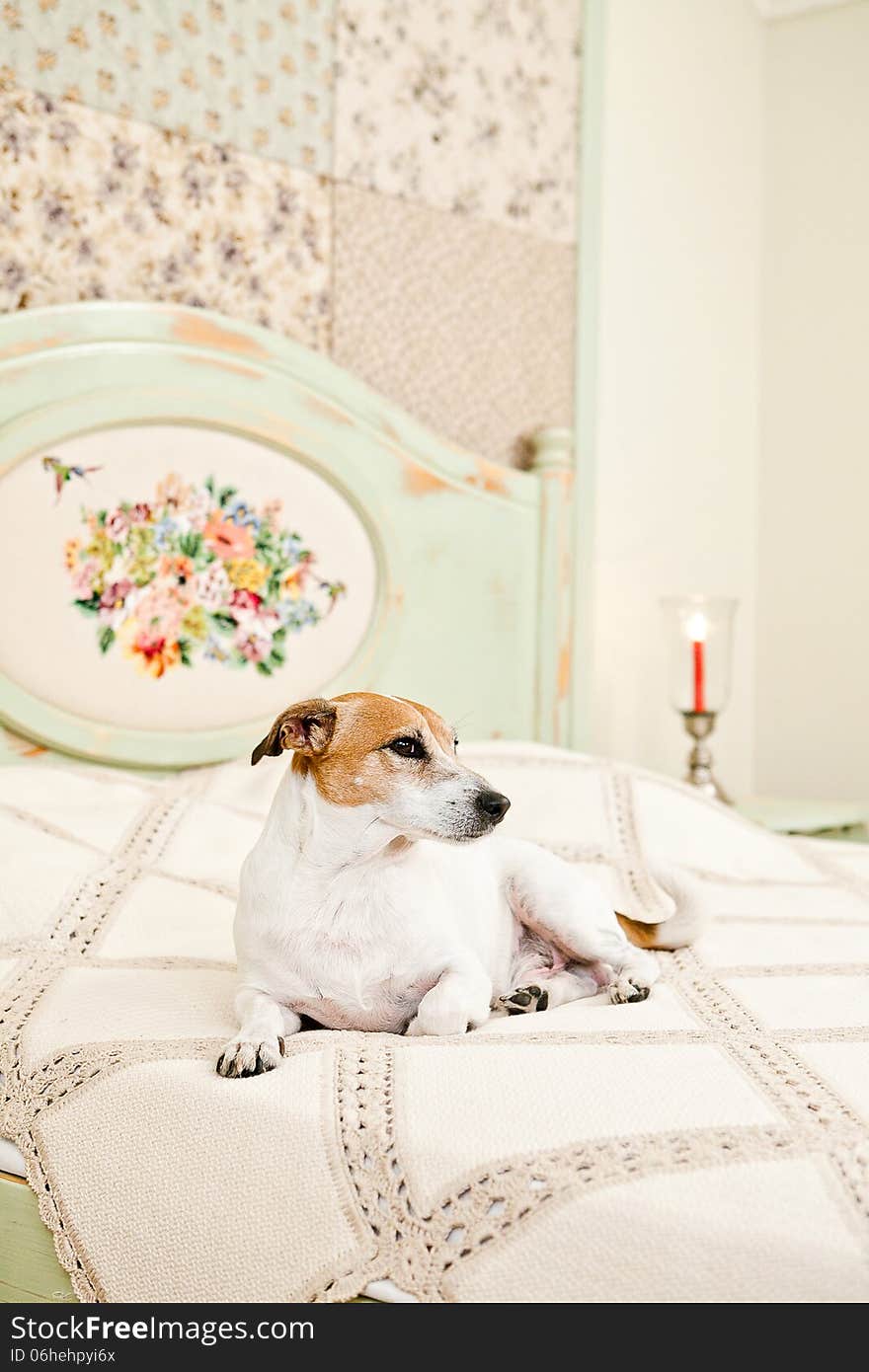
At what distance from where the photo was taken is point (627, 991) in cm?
140

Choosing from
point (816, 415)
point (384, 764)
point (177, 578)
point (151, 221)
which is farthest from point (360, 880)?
point (816, 415)

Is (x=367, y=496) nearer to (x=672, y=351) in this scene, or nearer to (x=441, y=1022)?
(x=672, y=351)

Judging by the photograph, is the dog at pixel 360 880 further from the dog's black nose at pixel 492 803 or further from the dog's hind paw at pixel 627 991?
the dog's hind paw at pixel 627 991

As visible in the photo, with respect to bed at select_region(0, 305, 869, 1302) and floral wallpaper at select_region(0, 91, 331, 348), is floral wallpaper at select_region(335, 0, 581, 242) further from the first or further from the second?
bed at select_region(0, 305, 869, 1302)

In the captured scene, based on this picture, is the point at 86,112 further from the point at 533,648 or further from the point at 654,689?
the point at 654,689

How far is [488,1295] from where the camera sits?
2.94 ft

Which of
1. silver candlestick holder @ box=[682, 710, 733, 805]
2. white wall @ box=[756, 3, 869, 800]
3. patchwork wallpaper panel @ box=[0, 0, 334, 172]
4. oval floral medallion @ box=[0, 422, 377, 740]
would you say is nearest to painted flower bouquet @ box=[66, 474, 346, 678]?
oval floral medallion @ box=[0, 422, 377, 740]

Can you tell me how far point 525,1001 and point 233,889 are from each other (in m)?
0.57

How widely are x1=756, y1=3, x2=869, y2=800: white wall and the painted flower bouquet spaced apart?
75.4 inches

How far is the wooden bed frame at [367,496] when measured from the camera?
2.21 meters

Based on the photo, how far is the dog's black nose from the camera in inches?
50.6

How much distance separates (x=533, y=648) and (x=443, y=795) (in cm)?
158
